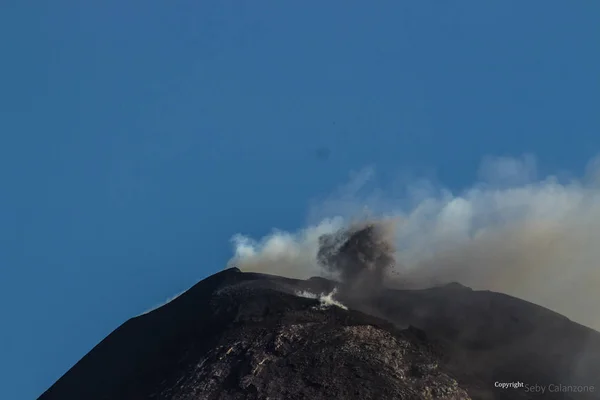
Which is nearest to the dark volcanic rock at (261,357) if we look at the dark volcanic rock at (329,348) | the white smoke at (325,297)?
the dark volcanic rock at (329,348)

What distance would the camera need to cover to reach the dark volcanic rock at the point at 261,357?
82.7 meters

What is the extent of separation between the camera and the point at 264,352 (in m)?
87.9

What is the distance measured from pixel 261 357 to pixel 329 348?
22.1ft

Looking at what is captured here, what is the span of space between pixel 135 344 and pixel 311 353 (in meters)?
30.1

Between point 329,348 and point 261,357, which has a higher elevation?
point 261,357

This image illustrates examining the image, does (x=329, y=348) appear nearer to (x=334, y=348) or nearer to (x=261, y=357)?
(x=334, y=348)

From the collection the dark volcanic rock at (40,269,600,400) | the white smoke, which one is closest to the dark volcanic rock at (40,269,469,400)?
the dark volcanic rock at (40,269,600,400)

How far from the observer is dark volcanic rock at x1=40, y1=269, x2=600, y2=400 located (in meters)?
83.8

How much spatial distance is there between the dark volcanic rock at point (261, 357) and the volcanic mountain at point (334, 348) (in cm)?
16

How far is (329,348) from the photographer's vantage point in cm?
8756

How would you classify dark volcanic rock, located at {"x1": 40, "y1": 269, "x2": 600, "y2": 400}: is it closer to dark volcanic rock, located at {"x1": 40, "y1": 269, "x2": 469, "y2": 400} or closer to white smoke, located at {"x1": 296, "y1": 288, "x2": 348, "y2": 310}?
dark volcanic rock, located at {"x1": 40, "y1": 269, "x2": 469, "y2": 400}

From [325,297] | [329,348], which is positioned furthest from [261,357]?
[325,297]

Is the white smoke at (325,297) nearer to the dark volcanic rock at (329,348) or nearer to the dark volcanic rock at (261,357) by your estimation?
the dark volcanic rock at (329,348)

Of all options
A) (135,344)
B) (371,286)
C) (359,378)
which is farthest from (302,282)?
(359,378)
